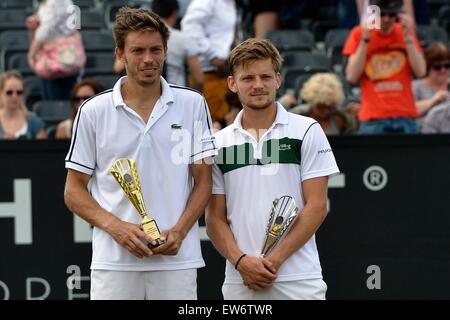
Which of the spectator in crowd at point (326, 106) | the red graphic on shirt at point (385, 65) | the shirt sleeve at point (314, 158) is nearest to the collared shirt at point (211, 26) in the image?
the spectator in crowd at point (326, 106)

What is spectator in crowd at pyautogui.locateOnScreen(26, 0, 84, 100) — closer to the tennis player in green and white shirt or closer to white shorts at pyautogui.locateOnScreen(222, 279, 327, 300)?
the tennis player in green and white shirt

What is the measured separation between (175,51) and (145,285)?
13.2ft

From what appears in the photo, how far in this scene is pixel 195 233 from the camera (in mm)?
5887

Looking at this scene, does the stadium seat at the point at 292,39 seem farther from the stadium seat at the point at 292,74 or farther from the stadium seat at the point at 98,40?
the stadium seat at the point at 98,40

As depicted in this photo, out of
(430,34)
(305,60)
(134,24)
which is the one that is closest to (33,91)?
(305,60)

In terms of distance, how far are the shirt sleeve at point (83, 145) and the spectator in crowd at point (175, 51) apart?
3.67 metres

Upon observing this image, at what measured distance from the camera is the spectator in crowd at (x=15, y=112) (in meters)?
9.55

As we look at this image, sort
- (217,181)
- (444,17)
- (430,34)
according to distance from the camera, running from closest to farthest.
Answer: (217,181), (430,34), (444,17)

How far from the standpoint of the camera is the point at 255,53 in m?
5.86

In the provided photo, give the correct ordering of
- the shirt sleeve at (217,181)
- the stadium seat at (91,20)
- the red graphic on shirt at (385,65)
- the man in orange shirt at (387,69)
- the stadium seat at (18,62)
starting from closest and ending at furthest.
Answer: the shirt sleeve at (217,181) < the man in orange shirt at (387,69) < the red graphic on shirt at (385,65) < the stadium seat at (18,62) < the stadium seat at (91,20)

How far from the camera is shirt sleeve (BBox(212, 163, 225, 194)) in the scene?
600cm

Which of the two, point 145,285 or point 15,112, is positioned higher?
point 15,112

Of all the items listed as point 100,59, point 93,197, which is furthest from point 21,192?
point 100,59

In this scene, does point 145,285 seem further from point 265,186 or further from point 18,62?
point 18,62
